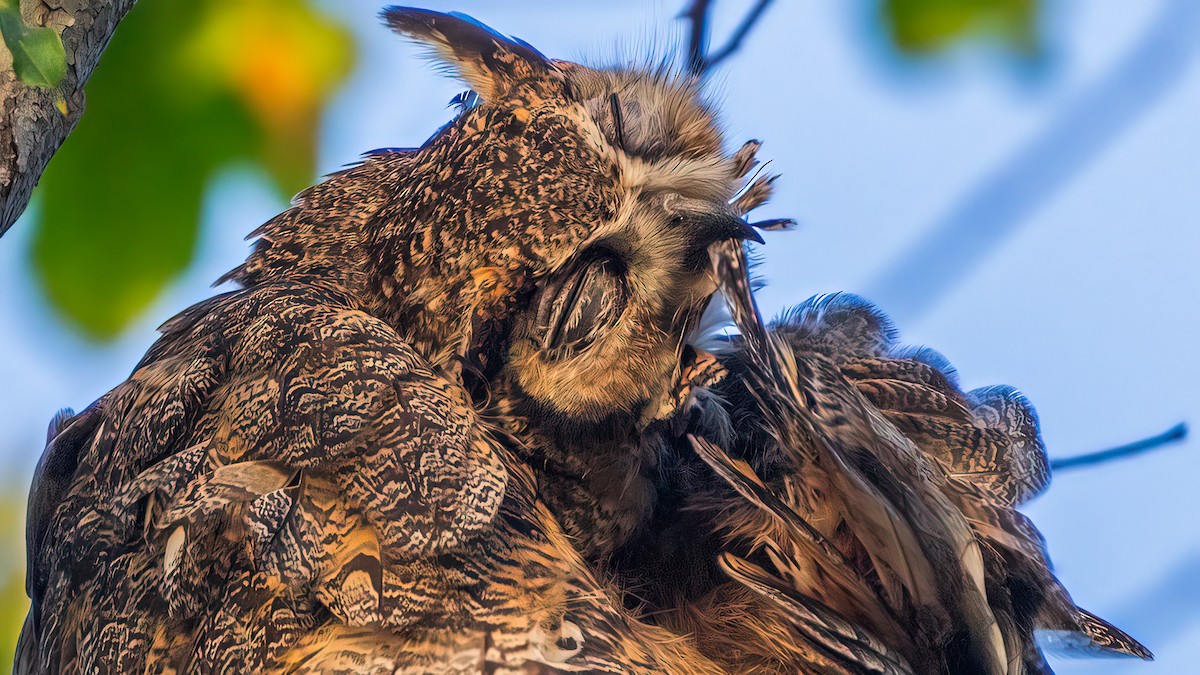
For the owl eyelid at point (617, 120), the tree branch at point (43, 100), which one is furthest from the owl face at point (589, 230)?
the tree branch at point (43, 100)

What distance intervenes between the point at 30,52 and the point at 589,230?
623 mm

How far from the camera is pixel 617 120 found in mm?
1437

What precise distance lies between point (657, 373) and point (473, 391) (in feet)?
0.78

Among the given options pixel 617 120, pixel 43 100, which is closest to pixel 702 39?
pixel 617 120

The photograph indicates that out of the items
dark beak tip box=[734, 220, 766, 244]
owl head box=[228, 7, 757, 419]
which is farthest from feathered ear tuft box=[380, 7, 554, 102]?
dark beak tip box=[734, 220, 766, 244]

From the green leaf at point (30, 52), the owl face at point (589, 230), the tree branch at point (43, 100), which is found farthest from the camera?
the owl face at point (589, 230)

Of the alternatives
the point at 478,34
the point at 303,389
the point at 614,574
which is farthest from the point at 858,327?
the point at 303,389

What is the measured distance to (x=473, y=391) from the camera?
56.0 inches

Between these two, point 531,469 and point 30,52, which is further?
point 531,469

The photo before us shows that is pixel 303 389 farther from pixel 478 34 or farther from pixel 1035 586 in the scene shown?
pixel 1035 586

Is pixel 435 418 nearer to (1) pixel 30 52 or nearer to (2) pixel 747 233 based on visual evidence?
(2) pixel 747 233

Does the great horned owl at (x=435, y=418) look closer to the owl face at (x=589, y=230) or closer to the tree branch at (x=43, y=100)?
the owl face at (x=589, y=230)

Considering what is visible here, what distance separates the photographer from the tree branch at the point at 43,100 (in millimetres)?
1195

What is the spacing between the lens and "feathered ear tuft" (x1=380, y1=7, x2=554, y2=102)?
1.53 meters
